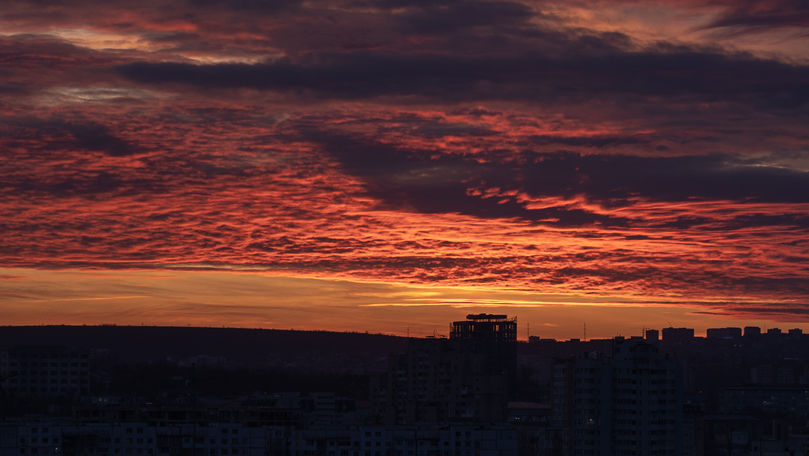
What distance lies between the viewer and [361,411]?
198000mm

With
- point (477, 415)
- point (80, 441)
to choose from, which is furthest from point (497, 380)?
point (80, 441)

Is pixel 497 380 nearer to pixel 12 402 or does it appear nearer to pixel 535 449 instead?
pixel 535 449

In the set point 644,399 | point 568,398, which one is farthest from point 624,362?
point 568,398

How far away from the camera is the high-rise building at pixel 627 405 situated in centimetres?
12338

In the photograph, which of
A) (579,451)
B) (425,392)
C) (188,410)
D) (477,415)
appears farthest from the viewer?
(425,392)

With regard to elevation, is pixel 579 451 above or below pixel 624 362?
below

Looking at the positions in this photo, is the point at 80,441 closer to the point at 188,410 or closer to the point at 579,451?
the point at 188,410

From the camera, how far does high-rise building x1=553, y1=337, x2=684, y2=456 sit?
405ft

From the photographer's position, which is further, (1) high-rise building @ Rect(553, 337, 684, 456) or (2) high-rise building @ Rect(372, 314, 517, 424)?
(2) high-rise building @ Rect(372, 314, 517, 424)

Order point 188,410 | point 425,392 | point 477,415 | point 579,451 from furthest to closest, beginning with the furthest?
point 425,392, point 477,415, point 188,410, point 579,451

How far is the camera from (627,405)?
125312mm

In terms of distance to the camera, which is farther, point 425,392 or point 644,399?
point 425,392

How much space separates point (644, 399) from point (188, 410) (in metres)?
43.2

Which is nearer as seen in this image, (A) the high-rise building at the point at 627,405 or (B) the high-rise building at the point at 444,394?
(A) the high-rise building at the point at 627,405
